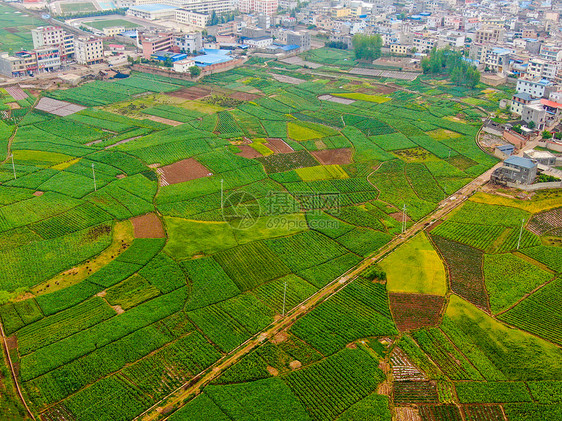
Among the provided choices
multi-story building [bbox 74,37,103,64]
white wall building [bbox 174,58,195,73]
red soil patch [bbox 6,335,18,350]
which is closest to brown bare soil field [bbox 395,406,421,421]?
red soil patch [bbox 6,335,18,350]

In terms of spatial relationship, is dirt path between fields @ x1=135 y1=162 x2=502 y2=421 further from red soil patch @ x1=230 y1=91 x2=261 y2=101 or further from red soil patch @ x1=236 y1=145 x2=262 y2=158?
red soil patch @ x1=230 y1=91 x2=261 y2=101

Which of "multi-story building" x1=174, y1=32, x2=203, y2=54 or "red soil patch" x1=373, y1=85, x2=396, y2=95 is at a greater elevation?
"multi-story building" x1=174, y1=32, x2=203, y2=54

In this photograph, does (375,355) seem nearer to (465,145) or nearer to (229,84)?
(465,145)

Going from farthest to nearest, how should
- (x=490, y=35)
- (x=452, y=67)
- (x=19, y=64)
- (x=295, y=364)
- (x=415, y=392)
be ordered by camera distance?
(x=490, y=35) → (x=452, y=67) → (x=19, y=64) → (x=295, y=364) → (x=415, y=392)

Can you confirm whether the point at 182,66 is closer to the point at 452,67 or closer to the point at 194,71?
the point at 194,71

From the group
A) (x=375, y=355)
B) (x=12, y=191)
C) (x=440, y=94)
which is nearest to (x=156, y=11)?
(x=440, y=94)

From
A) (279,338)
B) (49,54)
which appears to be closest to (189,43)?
(49,54)

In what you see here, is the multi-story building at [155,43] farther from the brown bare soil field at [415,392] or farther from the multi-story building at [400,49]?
the brown bare soil field at [415,392]
